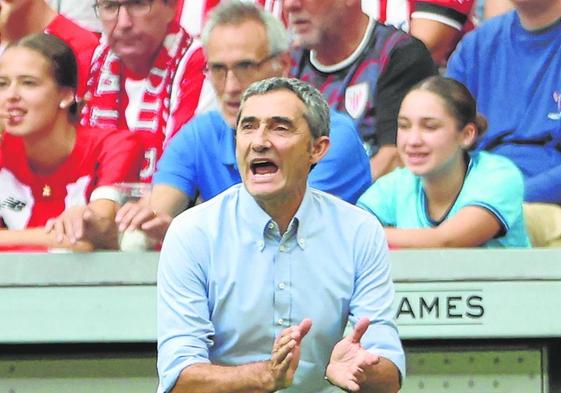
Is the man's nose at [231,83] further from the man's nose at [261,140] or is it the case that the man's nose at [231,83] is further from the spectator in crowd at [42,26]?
the man's nose at [261,140]

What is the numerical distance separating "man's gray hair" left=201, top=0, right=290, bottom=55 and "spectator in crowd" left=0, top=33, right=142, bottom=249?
0.51 metres

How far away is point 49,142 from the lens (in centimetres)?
480

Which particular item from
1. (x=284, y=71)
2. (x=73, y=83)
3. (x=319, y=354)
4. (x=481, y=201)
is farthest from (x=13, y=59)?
(x=319, y=354)

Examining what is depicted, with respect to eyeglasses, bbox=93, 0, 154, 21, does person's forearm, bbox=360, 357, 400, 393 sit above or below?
below

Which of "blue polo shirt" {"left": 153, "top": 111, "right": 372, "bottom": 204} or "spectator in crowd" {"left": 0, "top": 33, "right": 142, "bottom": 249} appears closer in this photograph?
"blue polo shirt" {"left": 153, "top": 111, "right": 372, "bottom": 204}

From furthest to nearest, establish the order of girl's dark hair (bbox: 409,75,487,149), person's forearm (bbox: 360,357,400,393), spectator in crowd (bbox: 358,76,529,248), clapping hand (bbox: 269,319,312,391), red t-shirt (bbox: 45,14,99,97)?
1. red t-shirt (bbox: 45,14,99,97)
2. girl's dark hair (bbox: 409,75,487,149)
3. spectator in crowd (bbox: 358,76,529,248)
4. person's forearm (bbox: 360,357,400,393)
5. clapping hand (bbox: 269,319,312,391)

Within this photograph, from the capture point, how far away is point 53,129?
4.80 metres

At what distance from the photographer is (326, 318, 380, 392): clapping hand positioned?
3.02 meters

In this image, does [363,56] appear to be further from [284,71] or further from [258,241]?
[258,241]

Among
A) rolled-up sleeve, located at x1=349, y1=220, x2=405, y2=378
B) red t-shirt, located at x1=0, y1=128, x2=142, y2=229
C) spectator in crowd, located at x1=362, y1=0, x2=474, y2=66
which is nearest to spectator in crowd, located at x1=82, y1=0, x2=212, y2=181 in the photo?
red t-shirt, located at x1=0, y1=128, x2=142, y2=229

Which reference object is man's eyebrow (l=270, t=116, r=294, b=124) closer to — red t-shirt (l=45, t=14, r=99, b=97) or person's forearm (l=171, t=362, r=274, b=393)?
person's forearm (l=171, t=362, r=274, b=393)

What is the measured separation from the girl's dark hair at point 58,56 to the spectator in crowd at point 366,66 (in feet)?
2.64

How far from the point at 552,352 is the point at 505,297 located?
275 millimetres

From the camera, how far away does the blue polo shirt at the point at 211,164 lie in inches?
176
